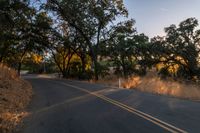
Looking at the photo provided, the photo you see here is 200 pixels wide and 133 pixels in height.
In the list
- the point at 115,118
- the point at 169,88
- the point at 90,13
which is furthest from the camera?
the point at 90,13

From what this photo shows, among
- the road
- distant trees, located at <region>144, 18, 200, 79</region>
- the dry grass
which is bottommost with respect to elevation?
the road

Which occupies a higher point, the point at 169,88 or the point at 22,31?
the point at 22,31

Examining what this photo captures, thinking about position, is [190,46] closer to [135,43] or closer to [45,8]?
[135,43]

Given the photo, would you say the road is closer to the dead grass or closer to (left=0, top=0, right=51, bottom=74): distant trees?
the dead grass

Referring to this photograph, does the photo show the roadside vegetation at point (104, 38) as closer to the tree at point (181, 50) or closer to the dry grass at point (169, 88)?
the tree at point (181, 50)

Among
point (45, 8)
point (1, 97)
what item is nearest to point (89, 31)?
point (45, 8)

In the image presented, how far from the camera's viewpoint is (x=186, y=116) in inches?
→ 416

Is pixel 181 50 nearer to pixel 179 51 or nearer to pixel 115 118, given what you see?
pixel 179 51

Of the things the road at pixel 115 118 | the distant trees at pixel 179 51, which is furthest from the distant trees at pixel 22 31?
the road at pixel 115 118

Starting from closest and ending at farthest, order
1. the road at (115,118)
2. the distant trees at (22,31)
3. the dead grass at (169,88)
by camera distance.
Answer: the road at (115,118) < the dead grass at (169,88) < the distant trees at (22,31)

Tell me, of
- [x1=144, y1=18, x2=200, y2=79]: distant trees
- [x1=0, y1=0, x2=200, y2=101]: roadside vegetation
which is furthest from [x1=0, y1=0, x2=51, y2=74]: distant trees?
[x1=144, y1=18, x2=200, y2=79]: distant trees

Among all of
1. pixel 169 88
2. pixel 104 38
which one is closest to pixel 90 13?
pixel 104 38

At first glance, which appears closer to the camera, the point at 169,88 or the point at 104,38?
the point at 169,88

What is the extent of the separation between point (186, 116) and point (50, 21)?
4150 cm
